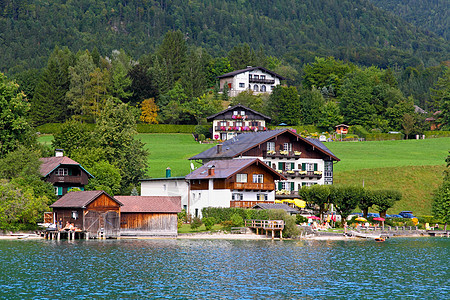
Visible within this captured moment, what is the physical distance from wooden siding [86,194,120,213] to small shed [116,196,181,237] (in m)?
1.65

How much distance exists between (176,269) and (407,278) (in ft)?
54.7

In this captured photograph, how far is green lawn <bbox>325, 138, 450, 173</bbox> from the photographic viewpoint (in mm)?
112906

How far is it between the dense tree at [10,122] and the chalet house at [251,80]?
3837 inches

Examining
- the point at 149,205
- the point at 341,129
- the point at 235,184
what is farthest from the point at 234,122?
the point at 149,205

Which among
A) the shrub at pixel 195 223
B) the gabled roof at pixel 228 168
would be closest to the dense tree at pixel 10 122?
the gabled roof at pixel 228 168

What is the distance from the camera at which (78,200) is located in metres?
72.5

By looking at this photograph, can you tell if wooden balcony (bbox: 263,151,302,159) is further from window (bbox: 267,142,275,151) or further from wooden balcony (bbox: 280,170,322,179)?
wooden balcony (bbox: 280,170,322,179)

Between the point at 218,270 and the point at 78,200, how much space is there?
2647cm

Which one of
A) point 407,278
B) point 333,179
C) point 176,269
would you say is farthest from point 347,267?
point 333,179

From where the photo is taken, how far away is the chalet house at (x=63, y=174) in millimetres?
83875

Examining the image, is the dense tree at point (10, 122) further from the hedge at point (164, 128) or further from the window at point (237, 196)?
the hedge at point (164, 128)

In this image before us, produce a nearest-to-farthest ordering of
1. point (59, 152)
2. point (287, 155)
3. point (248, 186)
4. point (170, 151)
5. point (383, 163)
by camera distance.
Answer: point (248, 186)
point (59, 152)
point (287, 155)
point (383, 163)
point (170, 151)

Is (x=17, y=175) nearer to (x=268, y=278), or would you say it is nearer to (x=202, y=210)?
(x=202, y=210)

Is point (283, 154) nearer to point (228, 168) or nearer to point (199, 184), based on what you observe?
point (228, 168)
